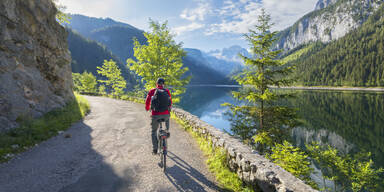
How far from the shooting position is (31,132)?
7.37m

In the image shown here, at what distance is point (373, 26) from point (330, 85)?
3272 inches

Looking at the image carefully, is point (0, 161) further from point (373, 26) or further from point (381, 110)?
point (373, 26)

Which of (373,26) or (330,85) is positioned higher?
(373,26)

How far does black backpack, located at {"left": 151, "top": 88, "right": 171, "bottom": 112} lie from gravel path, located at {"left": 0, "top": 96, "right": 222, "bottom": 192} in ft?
6.10

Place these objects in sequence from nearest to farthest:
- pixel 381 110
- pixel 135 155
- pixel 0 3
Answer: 1. pixel 135 155
2. pixel 0 3
3. pixel 381 110

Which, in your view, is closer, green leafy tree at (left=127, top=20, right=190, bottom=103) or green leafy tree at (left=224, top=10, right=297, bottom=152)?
green leafy tree at (left=224, top=10, right=297, bottom=152)

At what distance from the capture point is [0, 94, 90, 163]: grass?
5.87 metres

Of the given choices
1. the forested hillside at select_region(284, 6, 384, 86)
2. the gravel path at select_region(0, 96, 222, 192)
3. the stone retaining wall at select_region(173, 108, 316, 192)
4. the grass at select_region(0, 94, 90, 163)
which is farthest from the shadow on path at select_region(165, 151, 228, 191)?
the forested hillside at select_region(284, 6, 384, 86)

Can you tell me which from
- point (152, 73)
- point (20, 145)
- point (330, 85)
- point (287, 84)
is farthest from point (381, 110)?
point (330, 85)

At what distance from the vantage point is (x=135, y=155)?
6180mm

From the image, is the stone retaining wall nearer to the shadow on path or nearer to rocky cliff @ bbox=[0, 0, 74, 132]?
the shadow on path

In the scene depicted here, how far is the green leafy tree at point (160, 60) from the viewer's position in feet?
57.8

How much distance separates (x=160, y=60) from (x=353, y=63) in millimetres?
144553

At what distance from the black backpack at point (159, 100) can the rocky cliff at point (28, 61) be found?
6.63 m
